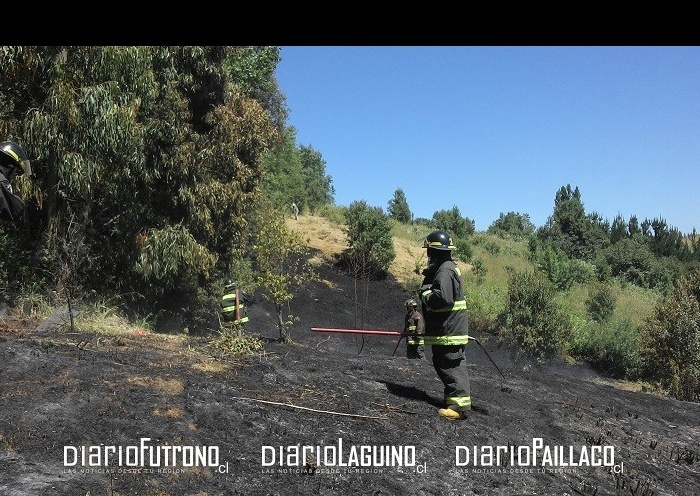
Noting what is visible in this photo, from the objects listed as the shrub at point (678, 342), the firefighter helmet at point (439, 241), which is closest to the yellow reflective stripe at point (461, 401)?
the firefighter helmet at point (439, 241)

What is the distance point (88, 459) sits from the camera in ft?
15.0

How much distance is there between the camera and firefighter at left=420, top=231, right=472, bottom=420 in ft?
21.0

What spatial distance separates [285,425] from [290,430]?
11cm

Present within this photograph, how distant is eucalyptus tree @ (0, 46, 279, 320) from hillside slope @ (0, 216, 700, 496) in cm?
371

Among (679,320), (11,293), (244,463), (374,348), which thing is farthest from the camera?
(374,348)

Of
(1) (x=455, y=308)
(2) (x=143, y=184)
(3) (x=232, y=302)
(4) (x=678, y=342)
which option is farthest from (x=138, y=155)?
(4) (x=678, y=342)

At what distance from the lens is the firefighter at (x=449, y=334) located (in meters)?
6.39

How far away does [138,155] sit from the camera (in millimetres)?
13281

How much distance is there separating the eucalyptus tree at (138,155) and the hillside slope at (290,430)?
3710 mm

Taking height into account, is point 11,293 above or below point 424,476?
above
